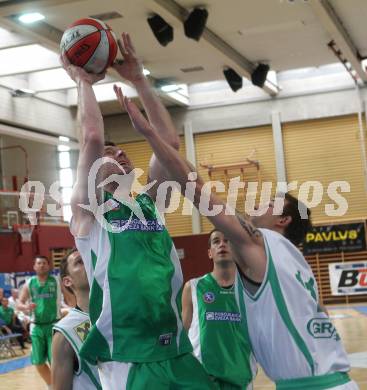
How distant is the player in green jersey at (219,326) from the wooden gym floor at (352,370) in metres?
3.68

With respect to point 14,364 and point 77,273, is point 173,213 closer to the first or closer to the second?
point 14,364

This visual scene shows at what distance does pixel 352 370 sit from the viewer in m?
9.45

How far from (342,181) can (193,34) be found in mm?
9806

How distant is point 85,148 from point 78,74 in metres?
0.40

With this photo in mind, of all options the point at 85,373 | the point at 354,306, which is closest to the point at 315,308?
the point at 85,373

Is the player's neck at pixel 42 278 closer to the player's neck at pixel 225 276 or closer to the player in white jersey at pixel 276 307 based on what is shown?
the player's neck at pixel 225 276

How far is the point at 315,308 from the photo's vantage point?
119 inches

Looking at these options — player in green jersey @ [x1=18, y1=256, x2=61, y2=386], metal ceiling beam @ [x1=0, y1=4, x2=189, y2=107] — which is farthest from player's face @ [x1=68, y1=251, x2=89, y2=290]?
metal ceiling beam @ [x1=0, y1=4, x2=189, y2=107]

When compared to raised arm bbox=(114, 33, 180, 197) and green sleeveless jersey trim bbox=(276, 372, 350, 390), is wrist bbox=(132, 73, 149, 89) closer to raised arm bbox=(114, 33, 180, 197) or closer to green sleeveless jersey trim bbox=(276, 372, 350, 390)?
raised arm bbox=(114, 33, 180, 197)

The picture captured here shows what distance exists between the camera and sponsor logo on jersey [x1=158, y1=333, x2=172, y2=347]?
129 inches

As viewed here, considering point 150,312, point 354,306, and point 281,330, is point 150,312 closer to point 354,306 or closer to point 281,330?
point 281,330

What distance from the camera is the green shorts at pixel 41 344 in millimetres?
9906

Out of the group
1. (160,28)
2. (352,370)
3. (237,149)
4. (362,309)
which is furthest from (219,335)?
(237,149)

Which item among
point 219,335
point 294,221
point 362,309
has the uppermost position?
point 294,221
